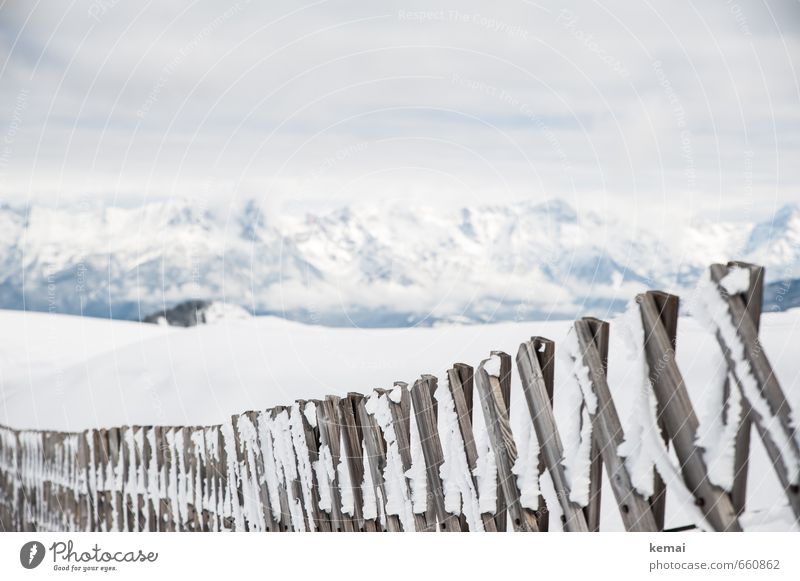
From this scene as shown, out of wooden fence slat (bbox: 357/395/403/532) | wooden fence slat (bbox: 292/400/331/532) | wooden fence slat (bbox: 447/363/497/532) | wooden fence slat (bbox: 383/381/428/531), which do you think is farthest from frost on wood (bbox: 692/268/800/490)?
wooden fence slat (bbox: 292/400/331/532)

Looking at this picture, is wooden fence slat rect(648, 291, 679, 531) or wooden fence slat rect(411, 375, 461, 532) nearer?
wooden fence slat rect(648, 291, 679, 531)

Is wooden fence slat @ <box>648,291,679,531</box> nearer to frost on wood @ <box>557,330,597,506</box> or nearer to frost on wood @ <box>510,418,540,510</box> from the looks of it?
frost on wood @ <box>557,330,597,506</box>

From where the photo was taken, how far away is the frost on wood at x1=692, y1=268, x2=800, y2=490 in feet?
4.92

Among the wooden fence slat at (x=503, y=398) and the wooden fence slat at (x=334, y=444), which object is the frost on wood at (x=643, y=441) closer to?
the wooden fence slat at (x=503, y=398)

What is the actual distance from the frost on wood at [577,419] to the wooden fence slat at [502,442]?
0.67ft

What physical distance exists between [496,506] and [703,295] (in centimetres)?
91

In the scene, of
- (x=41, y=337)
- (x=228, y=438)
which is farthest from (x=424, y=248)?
(x=228, y=438)

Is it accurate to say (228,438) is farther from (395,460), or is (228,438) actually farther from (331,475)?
(395,460)

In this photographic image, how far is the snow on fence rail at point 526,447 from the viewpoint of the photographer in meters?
1.59

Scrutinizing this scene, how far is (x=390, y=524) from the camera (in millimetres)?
2646
